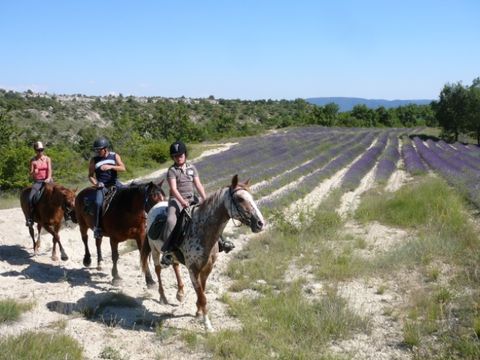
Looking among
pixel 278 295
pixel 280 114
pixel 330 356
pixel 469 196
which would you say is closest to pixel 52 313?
pixel 278 295

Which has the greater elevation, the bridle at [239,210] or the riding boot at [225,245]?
the bridle at [239,210]

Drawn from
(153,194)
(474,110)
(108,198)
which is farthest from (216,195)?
(474,110)

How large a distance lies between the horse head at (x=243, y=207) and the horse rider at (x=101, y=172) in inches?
127

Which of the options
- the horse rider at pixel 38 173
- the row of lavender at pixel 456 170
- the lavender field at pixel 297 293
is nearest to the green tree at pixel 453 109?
the row of lavender at pixel 456 170

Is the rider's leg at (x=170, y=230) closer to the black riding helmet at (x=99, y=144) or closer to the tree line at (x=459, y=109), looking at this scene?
the black riding helmet at (x=99, y=144)

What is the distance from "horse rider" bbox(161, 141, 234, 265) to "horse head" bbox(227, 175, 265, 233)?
0.84 metres

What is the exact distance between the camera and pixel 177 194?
20.3 feet

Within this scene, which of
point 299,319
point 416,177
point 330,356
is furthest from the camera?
point 416,177

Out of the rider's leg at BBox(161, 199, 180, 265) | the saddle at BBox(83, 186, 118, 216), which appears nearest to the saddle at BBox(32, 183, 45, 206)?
the saddle at BBox(83, 186, 118, 216)

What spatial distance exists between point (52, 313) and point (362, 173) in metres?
18.9

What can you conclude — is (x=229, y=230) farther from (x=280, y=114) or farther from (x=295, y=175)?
(x=280, y=114)

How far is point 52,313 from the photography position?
640 centimetres

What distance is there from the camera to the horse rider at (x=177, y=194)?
245 inches

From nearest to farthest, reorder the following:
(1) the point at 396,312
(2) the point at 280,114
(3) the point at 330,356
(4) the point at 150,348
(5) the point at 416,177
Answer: (3) the point at 330,356
(4) the point at 150,348
(1) the point at 396,312
(5) the point at 416,177
(2) the point at 280,114
